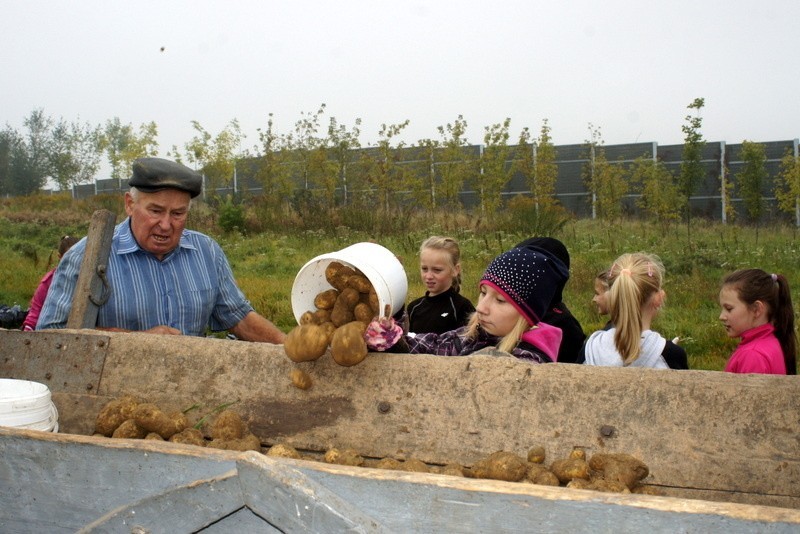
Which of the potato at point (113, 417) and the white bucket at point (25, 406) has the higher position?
the white bucket at point (25, 406)

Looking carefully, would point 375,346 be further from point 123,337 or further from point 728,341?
point 728,341

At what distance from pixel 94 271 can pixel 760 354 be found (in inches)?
121

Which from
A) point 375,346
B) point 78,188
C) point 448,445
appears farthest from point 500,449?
point 78,188

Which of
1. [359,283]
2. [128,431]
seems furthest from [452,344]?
[128,431]

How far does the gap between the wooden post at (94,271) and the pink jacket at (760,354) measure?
2.87 m

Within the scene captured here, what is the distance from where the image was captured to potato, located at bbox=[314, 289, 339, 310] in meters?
3.08

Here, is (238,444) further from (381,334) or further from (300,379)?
(381,334)

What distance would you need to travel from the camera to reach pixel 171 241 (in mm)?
3795

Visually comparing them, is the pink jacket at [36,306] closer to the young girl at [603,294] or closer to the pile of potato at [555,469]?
the pile of potato at [555,469]

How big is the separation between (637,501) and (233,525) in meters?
0.85

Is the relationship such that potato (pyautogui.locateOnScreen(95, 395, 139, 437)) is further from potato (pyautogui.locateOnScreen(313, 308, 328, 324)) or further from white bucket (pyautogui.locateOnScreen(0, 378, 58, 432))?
potato (pyautogui.locateOnScreen(313, 308, 328, 324))

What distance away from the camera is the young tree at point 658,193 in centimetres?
1664

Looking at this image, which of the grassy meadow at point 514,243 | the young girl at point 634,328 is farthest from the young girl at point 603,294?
the grassy meadow at point 514,243

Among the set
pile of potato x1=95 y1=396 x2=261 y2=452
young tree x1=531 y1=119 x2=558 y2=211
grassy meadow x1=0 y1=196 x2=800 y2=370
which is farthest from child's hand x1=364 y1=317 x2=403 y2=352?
young tree x1=531 y1=119 x2=558 y2=211
